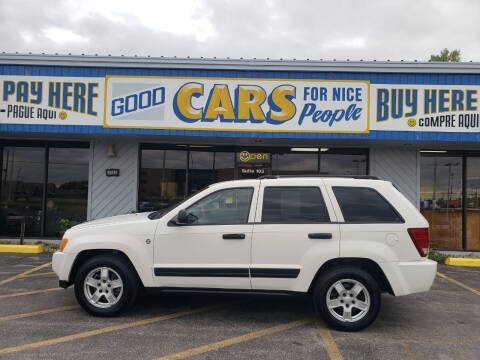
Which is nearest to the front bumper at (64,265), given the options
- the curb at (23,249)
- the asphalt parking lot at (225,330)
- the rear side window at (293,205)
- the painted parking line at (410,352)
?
the asphalt parking lot at (225,330)

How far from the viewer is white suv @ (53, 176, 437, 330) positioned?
431cm

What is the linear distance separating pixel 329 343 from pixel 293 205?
1.62 m

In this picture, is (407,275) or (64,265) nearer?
(407,275)

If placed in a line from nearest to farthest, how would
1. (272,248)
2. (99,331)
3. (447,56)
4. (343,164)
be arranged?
(99,331)
(272,248)
(343,164)
(447,56)

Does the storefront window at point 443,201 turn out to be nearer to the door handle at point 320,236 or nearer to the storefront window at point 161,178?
the storefront window at point 161,178

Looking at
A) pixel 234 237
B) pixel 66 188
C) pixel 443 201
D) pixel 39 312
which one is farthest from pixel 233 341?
pixel 443 201

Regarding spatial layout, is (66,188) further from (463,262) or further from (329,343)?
(463,262)

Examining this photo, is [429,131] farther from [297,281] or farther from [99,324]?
[99,324]

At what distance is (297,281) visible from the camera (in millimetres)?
4371

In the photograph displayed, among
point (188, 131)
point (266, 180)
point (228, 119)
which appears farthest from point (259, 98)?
point (266, 180)

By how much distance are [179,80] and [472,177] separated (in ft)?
28.2

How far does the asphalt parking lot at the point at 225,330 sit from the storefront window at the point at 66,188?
4959 millimetres

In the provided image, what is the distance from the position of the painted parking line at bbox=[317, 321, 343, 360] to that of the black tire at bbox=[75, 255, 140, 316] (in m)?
2.34

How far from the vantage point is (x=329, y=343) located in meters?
3.99
